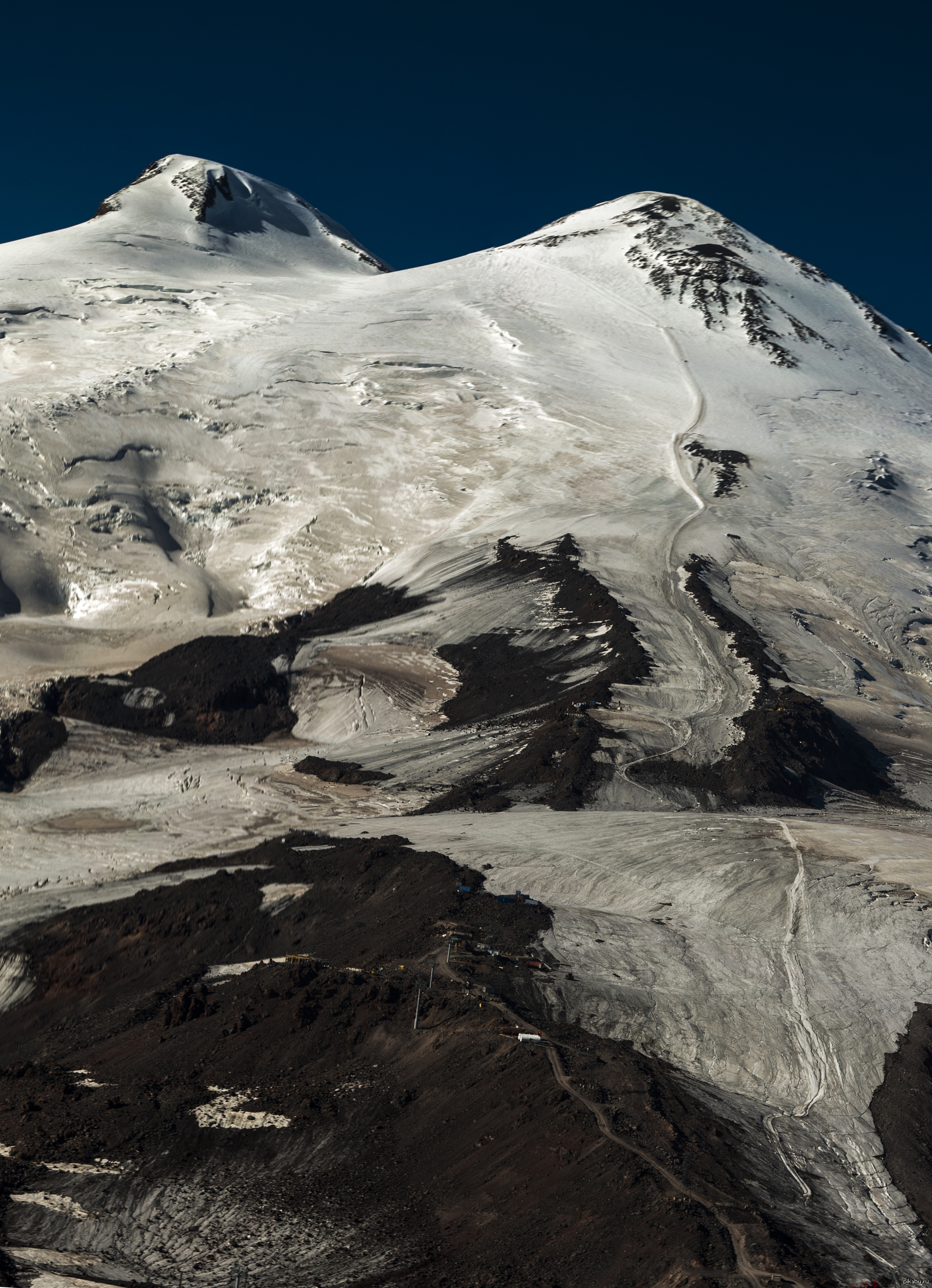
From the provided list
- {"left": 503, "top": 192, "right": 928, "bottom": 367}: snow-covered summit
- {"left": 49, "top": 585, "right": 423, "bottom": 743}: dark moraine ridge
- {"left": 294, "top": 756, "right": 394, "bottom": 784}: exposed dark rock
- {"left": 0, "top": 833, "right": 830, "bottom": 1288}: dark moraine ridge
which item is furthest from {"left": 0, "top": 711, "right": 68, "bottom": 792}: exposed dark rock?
{"left": 503, "top": 192, "right": 928, "bottom": 367}: snow-covered summit

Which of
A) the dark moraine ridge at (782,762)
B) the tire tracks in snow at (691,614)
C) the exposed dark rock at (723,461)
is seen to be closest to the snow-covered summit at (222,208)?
the tire tracks in snow at (691,614)

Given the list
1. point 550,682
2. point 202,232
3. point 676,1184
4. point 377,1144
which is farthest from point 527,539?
point 202,232

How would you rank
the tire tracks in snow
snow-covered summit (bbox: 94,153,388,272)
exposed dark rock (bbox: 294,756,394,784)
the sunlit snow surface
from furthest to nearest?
snow-covered summit (bbox: 94,153,388,272) < the tire tracks in snow < exposed dark rock (bbox: 294,756,394,784) < the sunlit snow surface

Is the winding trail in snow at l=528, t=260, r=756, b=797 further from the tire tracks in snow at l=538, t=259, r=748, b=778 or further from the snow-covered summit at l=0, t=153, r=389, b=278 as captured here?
the snow-covered summit at l=0, t=153, r=389, b=278

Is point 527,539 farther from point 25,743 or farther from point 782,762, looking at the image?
point 25,743

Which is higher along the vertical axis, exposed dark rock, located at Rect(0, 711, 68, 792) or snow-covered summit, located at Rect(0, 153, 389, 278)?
snow-covered summit, located at Rect(0, 153, 389, 278)

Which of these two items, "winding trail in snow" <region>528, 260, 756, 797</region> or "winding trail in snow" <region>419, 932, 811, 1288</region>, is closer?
"winding trail in snow" <region>419, 932, 811, 1288</region>
